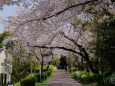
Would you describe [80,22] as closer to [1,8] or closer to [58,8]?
[58,8]

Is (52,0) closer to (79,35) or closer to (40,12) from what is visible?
(40,12)

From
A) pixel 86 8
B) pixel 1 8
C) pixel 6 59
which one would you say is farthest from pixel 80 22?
pixel 6 59

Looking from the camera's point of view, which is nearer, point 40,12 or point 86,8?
point 40,12

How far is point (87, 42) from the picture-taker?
1600 cm

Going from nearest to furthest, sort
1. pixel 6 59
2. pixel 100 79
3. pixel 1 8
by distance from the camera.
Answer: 1. pixel 1 8
2. pixel 100 79
3. pixel 6 59

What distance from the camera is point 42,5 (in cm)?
634

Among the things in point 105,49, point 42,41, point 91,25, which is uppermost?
point 91,25

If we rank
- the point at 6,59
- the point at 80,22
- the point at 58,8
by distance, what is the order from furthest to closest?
the point at 6,59 < the point at 80,22 < the point at 58,8

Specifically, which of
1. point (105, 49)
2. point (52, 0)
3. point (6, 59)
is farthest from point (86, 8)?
point (6, 59)

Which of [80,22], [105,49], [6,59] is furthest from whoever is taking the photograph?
[6,59]

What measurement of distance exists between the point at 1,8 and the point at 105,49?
7968 mm

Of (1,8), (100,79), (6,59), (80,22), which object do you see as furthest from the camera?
(6,59)

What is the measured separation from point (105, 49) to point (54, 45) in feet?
16.6

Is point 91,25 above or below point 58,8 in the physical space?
above
